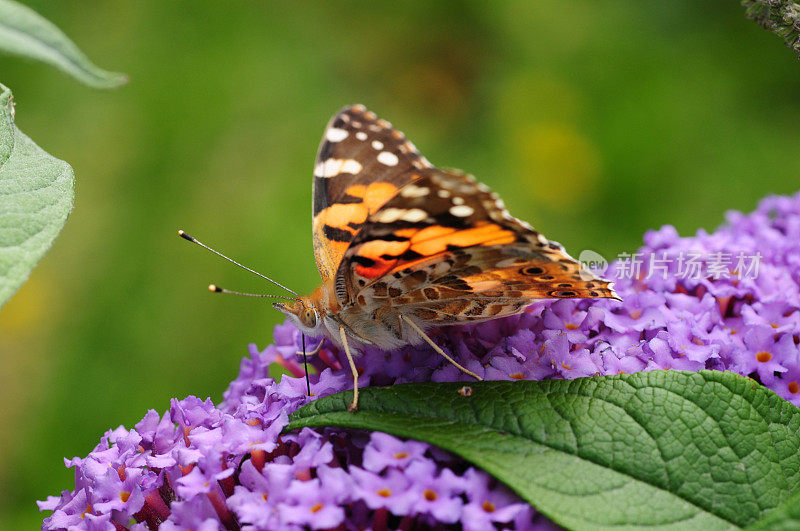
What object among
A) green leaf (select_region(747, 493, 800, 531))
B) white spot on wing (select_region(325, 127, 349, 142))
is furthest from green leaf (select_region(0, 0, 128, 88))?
green leaf (select_region(747, 493, 800, 531))

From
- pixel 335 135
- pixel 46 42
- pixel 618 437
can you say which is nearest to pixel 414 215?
pixel 618 437

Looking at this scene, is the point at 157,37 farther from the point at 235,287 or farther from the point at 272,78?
the point at 235,287

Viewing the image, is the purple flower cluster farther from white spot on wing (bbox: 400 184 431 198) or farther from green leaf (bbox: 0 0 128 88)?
green leaf (bbox: 0 0 128 88)

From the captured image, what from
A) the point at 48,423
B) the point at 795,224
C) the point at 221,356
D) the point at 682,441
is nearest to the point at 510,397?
the point at 682,441

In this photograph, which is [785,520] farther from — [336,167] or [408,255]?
[336,167]

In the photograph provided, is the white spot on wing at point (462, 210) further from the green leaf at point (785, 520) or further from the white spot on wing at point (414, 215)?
the green leaf at point (785, 520)

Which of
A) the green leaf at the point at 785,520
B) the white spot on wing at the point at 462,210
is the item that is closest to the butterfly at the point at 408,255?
the white spot on wing at the point at 462,210

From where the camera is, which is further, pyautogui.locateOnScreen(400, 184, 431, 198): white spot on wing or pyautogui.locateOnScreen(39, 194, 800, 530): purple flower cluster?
pyautogui.locateOnScreen(400, 184, 431, 198): white spot on wing
